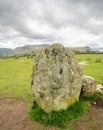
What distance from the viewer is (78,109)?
416 inches

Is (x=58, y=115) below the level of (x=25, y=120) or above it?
above

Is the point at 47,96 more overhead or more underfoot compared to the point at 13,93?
more overhead

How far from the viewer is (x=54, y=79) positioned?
9.86 meters

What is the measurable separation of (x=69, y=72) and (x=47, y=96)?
1924mm

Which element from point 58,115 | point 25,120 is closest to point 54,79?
point 58,115

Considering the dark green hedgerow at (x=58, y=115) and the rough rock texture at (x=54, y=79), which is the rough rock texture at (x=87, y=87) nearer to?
the dark green hedgerow at (x=58, y=115)

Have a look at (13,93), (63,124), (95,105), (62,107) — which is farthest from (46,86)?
(13,93)

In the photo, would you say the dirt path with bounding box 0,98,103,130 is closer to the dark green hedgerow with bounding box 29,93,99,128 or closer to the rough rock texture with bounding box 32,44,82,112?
the dark green hedgerow with bounding box 29,93,99,128

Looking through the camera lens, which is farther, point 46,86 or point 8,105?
point 8,105

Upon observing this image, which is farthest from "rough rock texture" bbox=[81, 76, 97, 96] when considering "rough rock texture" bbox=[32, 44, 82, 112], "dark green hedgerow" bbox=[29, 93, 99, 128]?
"rough rock texture" bbox=[32, 44, 82, 112]

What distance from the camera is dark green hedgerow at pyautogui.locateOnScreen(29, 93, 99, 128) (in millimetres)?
9594

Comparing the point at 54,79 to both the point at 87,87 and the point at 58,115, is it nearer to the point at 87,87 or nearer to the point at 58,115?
the point at 58,115

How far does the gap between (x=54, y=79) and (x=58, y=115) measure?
6.72 feet

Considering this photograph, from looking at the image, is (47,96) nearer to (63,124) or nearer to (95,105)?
(63,124)
